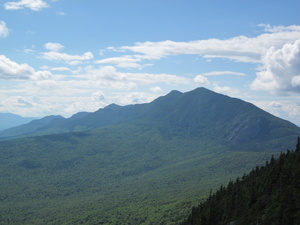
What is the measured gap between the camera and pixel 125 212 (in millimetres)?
167875

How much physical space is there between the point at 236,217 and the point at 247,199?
296 inches

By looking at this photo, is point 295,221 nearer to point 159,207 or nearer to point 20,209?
point 159,207

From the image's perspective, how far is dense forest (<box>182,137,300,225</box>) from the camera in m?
60.6

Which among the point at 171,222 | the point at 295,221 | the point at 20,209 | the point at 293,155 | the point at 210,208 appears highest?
the point at 293,155

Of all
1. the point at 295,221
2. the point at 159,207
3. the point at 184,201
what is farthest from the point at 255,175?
the point at 159,207

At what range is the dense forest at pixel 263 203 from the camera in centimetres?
6062

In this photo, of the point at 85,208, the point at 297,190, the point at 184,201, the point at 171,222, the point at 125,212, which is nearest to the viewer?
the point at 297,190

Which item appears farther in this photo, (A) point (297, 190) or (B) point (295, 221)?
(A) point (297, 190)

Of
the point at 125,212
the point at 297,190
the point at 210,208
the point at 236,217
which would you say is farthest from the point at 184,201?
the point at 297,190

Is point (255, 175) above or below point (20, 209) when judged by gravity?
above

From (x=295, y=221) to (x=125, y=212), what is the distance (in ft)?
410

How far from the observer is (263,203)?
236ft

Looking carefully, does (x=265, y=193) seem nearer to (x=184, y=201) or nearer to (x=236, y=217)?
(x=236, y=217)

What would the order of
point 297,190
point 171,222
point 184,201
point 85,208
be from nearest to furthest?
1. point 297,190
2. point 171,222
3. point 184,201
4. point 85,208
